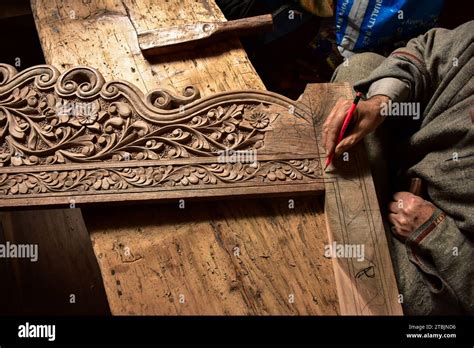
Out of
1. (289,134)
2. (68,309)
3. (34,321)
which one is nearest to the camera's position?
(34,321)

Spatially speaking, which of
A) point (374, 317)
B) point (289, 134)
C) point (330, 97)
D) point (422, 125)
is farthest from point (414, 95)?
point (374, 317)

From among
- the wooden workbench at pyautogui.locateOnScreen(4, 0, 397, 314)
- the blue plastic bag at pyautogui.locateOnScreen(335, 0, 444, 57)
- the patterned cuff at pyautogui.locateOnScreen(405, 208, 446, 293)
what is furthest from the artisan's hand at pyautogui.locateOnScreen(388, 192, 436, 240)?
the blue plastic bag at pyautogui.locateOnScreen(335, 0, 444, 57)

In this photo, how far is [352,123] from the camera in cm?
117

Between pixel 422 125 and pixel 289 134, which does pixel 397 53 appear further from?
pixel 289 134

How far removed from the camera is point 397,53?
1.29 meters

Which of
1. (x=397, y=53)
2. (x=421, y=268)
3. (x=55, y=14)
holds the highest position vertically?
(x=55, y=14)

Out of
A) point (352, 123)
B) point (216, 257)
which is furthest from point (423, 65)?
point (216, 257)

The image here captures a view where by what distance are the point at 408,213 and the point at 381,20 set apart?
2.47 ft

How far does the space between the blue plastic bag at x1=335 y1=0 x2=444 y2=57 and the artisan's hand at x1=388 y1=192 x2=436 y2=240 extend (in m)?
0.67

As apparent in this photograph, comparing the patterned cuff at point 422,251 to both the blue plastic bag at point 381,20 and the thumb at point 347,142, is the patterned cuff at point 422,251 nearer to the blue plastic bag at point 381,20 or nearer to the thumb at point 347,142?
the thumb at point 347,142

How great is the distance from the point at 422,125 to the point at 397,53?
0.72ft

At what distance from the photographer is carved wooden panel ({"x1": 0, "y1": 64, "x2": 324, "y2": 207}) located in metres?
1.16

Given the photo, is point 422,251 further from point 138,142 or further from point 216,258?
point 138,142

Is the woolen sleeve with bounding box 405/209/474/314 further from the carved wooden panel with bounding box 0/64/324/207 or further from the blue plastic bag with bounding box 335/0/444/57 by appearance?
the blue plastic bag with bounding box 335/0/444/57
